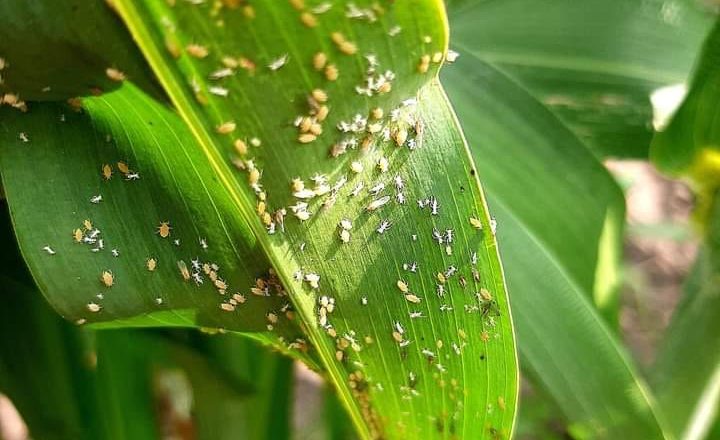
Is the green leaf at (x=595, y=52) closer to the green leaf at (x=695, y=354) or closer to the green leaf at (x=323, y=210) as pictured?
the green leaf at (x=695, y=354)

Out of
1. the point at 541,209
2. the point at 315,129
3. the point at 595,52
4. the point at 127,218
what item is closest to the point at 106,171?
the point at 127,218

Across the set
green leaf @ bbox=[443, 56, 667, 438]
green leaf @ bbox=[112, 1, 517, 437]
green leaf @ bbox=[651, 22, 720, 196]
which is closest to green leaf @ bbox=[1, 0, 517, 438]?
green leaf @ bbox=[112, 1, 517, 437]

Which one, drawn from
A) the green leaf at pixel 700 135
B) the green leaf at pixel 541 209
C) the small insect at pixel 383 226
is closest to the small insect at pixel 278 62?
the small insect at pixel 383 226

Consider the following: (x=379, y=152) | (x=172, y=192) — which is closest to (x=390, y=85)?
(x=379, y=152)

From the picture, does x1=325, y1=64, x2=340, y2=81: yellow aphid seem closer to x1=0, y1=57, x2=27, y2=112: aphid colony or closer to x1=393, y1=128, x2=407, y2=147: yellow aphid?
x1=393, y1=128, x2=407, y2=147: yellow aphid

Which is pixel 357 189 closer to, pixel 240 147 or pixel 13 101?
pixel 240 147

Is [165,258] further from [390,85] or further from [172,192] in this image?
[390,85]
